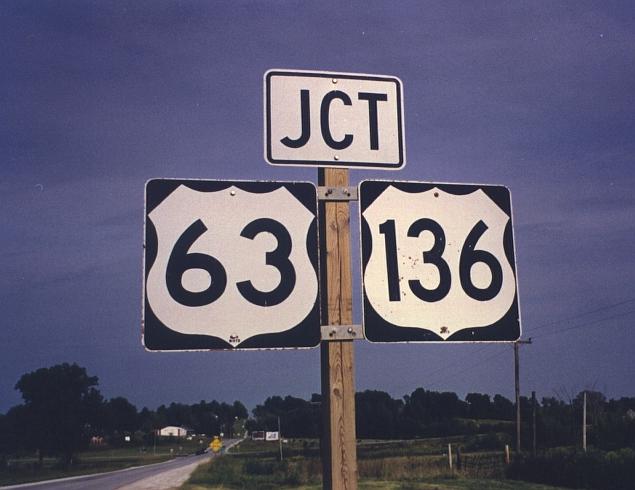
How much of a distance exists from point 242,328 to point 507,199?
1344mm

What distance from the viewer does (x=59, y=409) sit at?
2657 inches

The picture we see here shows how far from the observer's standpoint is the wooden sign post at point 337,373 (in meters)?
2.99

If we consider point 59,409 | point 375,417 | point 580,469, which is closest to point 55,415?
point 59,409

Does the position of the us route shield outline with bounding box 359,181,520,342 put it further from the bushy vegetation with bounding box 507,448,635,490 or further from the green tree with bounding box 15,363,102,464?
the green tree with bounding box 15,363,102,464

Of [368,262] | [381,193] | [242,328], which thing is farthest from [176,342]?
[381,193]

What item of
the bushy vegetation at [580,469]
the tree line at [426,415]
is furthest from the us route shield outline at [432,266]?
the tree line at [426,415]

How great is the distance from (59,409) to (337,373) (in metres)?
70.4

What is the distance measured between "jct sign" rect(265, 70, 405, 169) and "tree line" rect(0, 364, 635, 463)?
134ft

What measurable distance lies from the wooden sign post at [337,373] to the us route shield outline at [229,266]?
81mm

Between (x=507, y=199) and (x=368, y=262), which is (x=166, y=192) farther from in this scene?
(x=507, y=199)

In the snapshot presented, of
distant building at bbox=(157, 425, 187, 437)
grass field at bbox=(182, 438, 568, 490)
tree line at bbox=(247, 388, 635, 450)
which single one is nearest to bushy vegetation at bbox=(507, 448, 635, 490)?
grass field at bbox=(182, 438, 568, 490)

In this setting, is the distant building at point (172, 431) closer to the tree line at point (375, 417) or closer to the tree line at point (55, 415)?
the tree line at point (375, 417)

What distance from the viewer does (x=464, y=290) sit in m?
3.09

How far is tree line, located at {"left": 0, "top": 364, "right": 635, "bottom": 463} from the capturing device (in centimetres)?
5344
